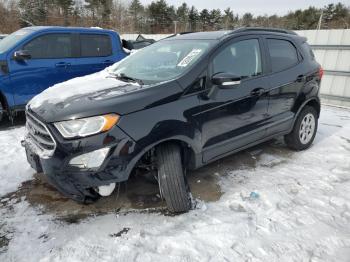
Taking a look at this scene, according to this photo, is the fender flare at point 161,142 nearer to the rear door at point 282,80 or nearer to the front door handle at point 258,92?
the front door handle at point 258,92

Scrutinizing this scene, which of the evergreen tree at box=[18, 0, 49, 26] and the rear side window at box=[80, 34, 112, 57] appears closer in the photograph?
the rear side window at box=[80, 34, 112, 57]

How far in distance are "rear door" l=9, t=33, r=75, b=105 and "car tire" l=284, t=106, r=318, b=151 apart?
4.21m

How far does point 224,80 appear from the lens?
311 cm

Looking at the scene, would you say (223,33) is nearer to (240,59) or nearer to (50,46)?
(240,59)

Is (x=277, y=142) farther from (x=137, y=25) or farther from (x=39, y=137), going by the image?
(x=137, y=25)

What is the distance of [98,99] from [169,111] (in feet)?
2.07

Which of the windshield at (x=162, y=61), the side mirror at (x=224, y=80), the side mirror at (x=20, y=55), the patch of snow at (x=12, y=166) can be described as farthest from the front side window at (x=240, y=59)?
the side mirror at (x=20, y=55)

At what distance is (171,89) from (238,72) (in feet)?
3.39

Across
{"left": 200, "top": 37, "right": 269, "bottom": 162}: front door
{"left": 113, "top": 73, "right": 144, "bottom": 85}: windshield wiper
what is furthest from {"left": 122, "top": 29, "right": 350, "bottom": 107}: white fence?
{"left": 113, "top": 73, "right": 144, "bottom": 85}: windshield wiper

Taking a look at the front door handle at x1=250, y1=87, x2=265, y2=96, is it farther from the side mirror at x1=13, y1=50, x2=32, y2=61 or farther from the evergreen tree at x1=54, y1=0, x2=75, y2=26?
the evergreen tree at x1=54, y1=0, x2=75, y2=26

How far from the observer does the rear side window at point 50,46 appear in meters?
5.68

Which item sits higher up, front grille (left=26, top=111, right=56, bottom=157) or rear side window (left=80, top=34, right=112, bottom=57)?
rear side window (left=80, top=34, right=112, bottom=57)

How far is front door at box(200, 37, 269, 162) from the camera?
320 cm

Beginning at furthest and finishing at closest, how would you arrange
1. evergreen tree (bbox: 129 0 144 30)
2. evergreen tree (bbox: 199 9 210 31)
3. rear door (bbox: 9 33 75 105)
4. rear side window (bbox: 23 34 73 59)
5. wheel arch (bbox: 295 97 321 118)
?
1. evergreen tree (bbox: 199 9 210 31)
2. evergreen tree (bbox: 129 0 144 30)
3. rear side window (bbox: 23 34 73 59)
4. rear door (bbox: 9 33 75 105)
5. wheel arch (bbox: 295 97 321 118)
